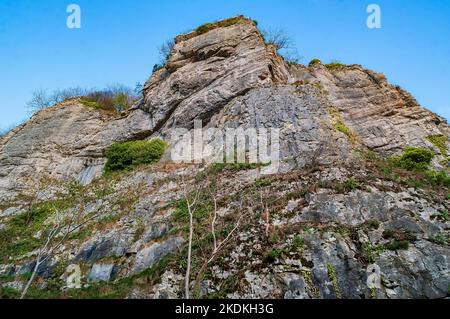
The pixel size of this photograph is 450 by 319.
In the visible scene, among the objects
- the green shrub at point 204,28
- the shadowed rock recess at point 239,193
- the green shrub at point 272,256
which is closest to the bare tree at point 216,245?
the shadowed rock recess at point 239,193

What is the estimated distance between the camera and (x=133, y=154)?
74.1 ft

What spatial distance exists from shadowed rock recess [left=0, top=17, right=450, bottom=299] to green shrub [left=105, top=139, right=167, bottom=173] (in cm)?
79

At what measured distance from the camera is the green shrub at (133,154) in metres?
22.1

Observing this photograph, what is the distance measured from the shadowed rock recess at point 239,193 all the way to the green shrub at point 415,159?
432mm

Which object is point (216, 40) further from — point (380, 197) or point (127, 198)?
point (380, 197)

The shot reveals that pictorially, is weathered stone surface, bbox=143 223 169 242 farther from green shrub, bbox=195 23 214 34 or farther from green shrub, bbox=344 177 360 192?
green shrub, bbox=195 23 214 34

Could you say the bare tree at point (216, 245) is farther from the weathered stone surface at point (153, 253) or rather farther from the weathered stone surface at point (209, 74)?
the weathered stone surface at point (209, 74)

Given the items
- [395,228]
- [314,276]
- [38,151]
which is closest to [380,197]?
[395,228]

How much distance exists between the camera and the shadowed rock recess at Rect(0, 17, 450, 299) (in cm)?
1068

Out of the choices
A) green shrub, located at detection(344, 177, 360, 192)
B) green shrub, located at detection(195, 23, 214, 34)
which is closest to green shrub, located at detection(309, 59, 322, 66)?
green shrub, located at detection(195, 23, 214, 34)

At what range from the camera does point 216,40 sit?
26.6m

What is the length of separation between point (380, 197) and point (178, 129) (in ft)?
45.3

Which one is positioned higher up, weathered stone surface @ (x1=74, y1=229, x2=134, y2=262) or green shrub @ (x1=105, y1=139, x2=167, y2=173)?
green shrub @ (x1=105, y1=139, x2=167, y2=173)

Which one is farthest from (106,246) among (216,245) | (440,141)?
(440,141)
